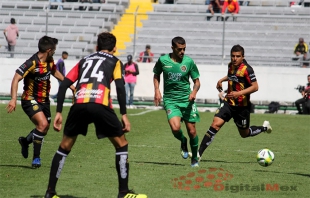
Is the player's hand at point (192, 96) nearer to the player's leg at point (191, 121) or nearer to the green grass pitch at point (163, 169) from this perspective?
the player's leg at point (191, 121)

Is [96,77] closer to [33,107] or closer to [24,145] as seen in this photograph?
[33,107]

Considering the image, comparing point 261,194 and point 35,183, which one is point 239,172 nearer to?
point 261,194

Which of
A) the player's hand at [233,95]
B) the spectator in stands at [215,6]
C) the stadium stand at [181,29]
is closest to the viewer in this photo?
the player's hand at [233,95]

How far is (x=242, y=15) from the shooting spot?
30.0 m

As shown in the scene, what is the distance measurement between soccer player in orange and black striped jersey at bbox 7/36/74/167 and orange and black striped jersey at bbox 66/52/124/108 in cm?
290

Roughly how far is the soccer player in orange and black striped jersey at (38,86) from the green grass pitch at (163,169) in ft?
1.80

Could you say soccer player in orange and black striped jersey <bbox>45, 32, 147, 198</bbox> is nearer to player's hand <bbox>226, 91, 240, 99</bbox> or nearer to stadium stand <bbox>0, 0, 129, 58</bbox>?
player's hand <bbox>226, 91, 240, 99</bbox>

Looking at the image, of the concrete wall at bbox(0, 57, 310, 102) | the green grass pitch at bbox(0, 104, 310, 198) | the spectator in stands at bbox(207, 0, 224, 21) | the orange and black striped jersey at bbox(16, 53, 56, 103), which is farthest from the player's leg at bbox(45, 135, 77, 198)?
the spectator in stands at bbox(207, 0, 224, 21)

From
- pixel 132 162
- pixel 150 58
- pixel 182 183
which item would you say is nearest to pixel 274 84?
pixel 150 58

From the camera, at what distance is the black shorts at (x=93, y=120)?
8.20 metres

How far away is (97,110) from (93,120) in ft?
0.46

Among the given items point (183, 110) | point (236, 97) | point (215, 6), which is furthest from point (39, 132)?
point (215, 6)

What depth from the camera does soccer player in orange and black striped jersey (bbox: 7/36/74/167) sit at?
11.2m

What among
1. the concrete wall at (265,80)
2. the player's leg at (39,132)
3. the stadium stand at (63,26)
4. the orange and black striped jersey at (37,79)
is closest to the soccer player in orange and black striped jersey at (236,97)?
the player's leg at (39,132)
